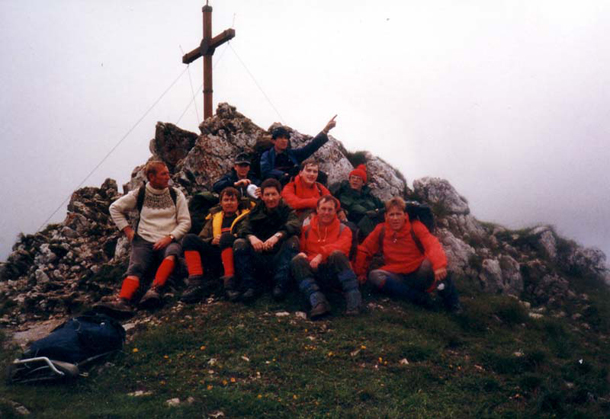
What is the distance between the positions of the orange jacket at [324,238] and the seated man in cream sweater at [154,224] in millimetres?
2572

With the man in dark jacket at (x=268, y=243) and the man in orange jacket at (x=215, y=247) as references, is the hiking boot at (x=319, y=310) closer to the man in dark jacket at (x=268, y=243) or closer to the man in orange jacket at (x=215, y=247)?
the man in dark jacket at (x=268, y=243)

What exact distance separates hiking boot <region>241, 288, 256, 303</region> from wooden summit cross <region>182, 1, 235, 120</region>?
9074mm

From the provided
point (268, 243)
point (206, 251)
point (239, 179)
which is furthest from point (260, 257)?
point (239, 179)

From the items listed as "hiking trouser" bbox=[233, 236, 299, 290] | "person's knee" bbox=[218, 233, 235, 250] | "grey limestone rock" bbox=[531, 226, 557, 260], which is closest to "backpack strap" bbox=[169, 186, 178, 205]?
"person's knee" bbox=[218, 233, 235, 250]

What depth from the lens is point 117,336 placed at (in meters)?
7.14

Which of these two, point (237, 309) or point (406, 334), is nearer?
point (406, 334)

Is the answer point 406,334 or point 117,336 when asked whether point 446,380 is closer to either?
point 406,334

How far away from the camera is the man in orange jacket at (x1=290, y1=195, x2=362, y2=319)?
8.43 metres

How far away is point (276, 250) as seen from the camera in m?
9.19

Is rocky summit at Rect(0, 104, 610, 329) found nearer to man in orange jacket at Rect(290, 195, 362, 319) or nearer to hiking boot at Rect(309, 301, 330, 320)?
man in orange jacket at Rect(290, 195, 362, 319)

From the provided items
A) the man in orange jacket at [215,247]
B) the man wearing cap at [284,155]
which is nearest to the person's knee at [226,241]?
the man in orange jacket at [215,247]

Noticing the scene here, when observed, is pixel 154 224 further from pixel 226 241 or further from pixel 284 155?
pixel 284 155

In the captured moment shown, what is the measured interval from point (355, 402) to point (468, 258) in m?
7.86

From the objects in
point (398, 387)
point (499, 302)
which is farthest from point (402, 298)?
point (398, 387)
